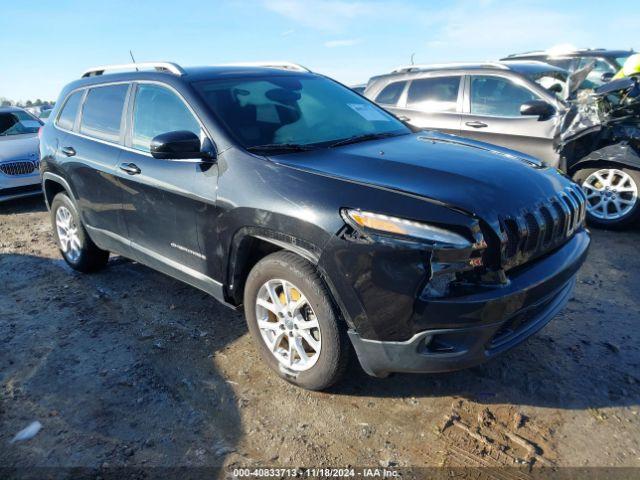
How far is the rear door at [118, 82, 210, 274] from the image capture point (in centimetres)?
302

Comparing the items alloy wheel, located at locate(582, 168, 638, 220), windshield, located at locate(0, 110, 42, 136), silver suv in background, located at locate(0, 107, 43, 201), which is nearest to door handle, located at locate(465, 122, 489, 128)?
alloy wheel, located at locate(582, 168, 638, 220)

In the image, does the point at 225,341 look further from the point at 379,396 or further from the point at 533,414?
the point at 533,414

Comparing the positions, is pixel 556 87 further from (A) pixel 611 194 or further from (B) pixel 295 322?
(B) pixel 295 322

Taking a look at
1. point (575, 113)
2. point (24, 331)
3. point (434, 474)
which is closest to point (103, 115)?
point (24, 331)

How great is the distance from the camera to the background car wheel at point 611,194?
16.6ft

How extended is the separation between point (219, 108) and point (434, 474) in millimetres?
2405

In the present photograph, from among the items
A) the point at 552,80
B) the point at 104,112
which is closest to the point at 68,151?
the point at 104,112

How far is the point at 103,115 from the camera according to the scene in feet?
12.9

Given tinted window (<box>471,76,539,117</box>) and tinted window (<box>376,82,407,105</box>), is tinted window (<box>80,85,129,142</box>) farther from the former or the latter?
tinted window (<box>471,76,539,117</box>)

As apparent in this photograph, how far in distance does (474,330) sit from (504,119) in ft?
14.2

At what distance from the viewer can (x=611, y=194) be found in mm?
5188

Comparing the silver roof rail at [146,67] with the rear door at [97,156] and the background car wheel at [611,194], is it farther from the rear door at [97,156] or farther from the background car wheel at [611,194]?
the background car wheel at [611,194]

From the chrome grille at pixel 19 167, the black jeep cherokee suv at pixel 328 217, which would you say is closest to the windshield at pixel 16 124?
the chrome grille at pixel 19 167

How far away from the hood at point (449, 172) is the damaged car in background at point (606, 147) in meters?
2.73
